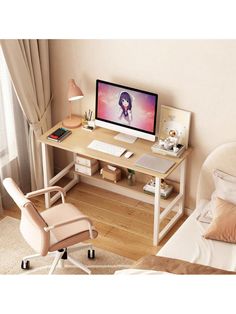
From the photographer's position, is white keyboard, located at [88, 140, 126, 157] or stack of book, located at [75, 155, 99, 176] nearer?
white keyboard, located at [88, 140, 126, 157]

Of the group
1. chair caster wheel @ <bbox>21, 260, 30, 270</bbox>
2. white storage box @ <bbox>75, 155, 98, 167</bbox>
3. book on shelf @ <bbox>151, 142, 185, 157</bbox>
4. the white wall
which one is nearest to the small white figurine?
book on shelf @ <bbox>151, 142, 185, 157</bbox>

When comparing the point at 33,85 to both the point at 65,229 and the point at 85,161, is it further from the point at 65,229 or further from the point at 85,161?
the point at 65,229

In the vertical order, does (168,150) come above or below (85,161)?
above

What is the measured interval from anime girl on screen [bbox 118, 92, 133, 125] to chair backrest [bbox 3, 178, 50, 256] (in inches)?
46.2

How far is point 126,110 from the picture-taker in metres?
4.06

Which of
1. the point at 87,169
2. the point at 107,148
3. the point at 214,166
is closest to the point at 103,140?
the point at 107,148

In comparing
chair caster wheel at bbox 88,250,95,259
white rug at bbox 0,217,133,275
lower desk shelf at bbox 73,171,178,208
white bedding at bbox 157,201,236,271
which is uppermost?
Result: white bedding at bbox 157,201,236,271

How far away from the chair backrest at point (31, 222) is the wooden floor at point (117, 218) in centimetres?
75

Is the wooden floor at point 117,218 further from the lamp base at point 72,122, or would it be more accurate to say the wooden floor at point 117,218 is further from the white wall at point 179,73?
the lamp base at point 72,122

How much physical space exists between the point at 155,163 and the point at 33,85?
4.20 ft

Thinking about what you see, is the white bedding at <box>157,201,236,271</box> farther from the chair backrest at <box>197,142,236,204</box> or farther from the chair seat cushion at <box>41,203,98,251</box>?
the chair seat cushion at <box>41,203,98,251</box>

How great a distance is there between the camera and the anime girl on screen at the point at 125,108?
402 cm

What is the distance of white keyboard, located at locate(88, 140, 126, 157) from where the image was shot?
3967mm
